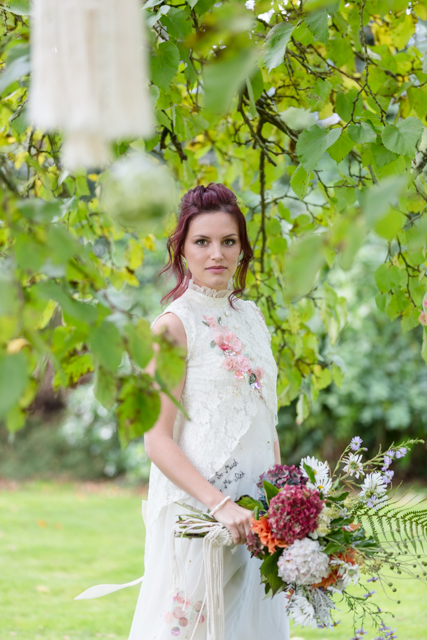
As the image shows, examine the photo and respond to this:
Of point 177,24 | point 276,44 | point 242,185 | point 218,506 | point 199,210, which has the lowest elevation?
point 218,506

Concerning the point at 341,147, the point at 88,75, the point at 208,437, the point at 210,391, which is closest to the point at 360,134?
the point at 341,147

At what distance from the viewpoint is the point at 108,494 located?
656cm

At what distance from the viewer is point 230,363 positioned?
1706mm

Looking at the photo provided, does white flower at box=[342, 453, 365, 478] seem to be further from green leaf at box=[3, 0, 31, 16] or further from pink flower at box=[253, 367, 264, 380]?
green leaf at box=[3, 0, 31, 16]

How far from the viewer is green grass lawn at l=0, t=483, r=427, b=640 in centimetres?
318

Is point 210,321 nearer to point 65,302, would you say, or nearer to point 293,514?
point 293,514

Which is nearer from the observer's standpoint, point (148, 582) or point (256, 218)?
point (148, 582)

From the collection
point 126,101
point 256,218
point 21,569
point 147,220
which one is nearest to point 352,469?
point 147,220

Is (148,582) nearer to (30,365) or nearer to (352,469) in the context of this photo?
(352,469)

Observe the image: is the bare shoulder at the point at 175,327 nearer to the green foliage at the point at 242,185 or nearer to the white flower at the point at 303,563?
the green foliage at the point at 242,185

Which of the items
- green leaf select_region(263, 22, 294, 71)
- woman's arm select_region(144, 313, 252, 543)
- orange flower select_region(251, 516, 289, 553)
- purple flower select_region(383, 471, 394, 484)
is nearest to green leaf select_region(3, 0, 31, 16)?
green leaf select_region(263, 22, 294, 71)

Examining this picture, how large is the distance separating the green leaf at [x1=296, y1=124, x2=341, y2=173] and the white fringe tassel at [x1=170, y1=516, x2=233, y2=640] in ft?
2.79

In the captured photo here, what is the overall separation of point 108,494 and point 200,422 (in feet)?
17.1

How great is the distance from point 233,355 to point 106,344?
929 mm
